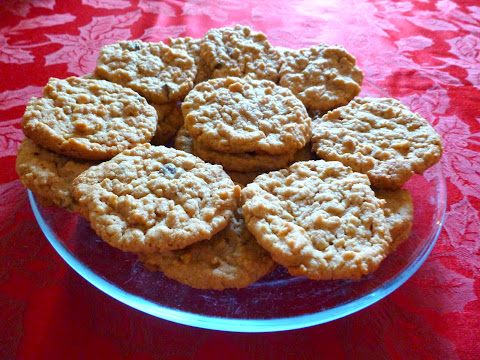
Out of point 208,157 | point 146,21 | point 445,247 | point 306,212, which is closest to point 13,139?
point 208,157

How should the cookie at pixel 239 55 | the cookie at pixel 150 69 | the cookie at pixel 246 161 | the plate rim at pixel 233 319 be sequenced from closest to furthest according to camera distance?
1. the plate rim at pixel 233 319
2. the cookie at pixel 246 161
3. the cookie at pixel 150 69
4. the cookie at pixel 239 55

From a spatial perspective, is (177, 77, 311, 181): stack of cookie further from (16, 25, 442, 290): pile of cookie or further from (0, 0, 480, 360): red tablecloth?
(0, 0, 480, 360): red tablecloth

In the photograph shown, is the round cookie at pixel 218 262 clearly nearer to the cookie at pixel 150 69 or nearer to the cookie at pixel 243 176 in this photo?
the cookie at pixel 243 176

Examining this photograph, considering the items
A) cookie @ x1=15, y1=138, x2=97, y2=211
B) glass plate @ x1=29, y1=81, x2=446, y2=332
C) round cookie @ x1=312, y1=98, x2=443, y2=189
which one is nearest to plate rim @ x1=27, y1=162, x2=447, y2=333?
glass plate @ x1=29, y1=81, x2=446, y2=332

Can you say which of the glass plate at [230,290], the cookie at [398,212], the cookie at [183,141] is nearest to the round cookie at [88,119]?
the cookie at [183,141]

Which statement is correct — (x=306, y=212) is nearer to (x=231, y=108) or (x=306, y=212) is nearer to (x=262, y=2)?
(x=231, y=108)
